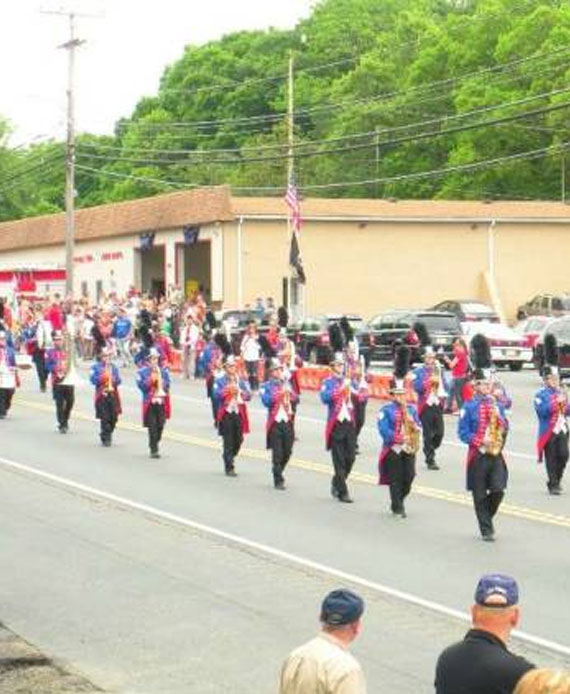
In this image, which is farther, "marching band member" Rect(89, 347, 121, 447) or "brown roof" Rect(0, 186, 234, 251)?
"brown roof" Rect(0, 186, 234, 251)

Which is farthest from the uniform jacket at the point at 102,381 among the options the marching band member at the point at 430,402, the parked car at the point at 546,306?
the parked car at the point at 546,306

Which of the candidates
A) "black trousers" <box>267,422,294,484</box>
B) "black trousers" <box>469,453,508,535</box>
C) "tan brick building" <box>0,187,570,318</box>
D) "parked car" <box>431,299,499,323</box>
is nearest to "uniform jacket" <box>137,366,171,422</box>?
"black trousers" <box>267,422,294,484</box>

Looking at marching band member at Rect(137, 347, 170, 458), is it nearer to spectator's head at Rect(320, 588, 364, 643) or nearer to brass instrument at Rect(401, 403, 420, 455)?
brass instrument at Rect(401, 403, 420, 455)

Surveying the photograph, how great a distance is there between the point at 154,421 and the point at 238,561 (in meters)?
9.03

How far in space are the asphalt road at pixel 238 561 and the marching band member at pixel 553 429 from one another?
0.46m

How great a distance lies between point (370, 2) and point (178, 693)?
3707 inches

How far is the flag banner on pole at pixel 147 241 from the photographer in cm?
5874

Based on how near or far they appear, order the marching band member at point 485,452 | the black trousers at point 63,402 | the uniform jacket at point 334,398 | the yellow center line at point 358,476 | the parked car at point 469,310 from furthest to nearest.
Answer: the parked car at point 469,310 < the black trousers at point 63,402 < the uniform jacket at point 334,398 < the yellow center line at point 358,476 < the marching band member at point 485,452

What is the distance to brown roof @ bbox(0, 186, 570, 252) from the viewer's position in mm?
54188

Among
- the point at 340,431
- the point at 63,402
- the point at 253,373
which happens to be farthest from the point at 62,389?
the point at 253,373

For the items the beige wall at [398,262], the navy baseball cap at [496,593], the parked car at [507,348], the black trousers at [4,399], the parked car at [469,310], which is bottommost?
the black trousers at [4,399]

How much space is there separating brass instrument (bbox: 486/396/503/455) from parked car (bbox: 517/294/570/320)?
3352cm

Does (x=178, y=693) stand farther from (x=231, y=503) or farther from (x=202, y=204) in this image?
(x=202, y=204)

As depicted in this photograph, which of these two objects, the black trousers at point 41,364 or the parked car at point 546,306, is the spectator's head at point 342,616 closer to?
the black trousers at point 41,364
